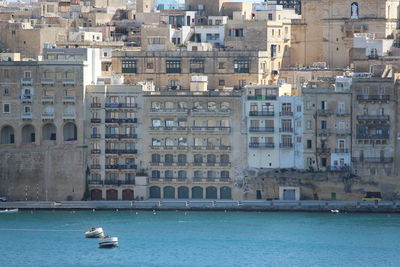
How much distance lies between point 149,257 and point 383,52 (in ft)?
77.5

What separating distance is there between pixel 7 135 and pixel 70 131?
3333mm

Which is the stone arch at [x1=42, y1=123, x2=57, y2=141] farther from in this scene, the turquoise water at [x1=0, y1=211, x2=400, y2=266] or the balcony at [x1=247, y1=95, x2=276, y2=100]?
the balcony at [x1=247, y1=95, x2=276, y2=100]

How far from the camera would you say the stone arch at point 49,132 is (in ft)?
351

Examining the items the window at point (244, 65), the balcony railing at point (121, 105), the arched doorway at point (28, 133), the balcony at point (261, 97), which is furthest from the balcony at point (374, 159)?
the arched doorway at point (28, 133)

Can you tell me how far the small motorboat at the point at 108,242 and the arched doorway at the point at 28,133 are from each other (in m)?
13.5

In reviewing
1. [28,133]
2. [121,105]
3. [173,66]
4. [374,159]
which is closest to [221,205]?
[121,105]

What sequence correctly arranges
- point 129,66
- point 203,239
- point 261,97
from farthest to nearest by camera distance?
point 129,66 < point 261,97 < point 203,239

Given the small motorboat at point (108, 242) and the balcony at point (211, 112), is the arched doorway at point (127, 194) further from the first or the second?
the small motorboat at point (108, 242)

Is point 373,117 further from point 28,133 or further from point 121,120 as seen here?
point 28,133

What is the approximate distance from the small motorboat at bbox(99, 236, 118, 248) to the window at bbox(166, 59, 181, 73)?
18.2 m

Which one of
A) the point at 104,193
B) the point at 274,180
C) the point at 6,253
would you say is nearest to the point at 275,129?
the point at 274,180

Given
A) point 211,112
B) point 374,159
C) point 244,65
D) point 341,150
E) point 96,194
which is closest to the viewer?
Result: point 374,159

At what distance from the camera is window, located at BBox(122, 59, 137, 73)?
112 metres

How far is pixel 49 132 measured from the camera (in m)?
107
